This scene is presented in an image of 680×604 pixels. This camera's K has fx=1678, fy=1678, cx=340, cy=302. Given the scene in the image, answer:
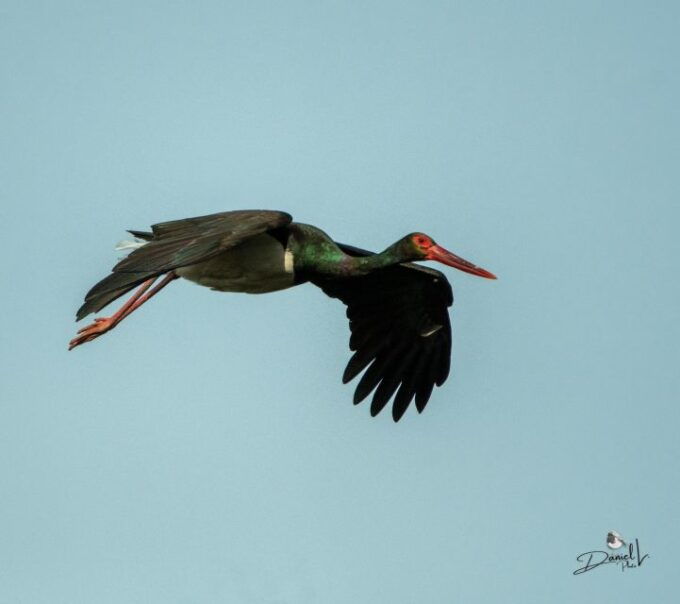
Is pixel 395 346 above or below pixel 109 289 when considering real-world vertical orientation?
above

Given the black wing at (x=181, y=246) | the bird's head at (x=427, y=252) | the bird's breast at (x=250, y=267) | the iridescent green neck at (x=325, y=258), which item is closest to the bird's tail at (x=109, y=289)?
the black wing at (x=181, y=246)

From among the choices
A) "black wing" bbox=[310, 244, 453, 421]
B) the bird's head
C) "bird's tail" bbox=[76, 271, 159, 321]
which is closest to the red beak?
the bird's head

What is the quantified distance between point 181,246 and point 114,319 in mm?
2071

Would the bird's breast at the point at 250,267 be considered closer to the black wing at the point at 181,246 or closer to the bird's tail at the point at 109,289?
the black wing at the point at 181,246

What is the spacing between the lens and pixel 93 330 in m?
15.5

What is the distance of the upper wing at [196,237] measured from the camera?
44.0ft

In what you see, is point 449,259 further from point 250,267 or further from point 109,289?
point 109,289

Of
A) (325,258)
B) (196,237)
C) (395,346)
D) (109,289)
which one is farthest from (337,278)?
(109,289)

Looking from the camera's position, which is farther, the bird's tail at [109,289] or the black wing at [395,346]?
the black wing at [395,346]

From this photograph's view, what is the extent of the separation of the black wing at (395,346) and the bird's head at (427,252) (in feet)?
4.16

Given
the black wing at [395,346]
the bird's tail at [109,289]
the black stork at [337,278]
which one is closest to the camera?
the bird's tail at [109,289]

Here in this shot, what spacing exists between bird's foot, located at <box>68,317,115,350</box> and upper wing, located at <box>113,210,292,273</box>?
1.40 m

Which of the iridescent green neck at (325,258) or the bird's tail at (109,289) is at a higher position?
the iridescent green neck at (325,258)

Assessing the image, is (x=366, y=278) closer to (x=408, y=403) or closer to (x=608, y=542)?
(x=408, y=403)
